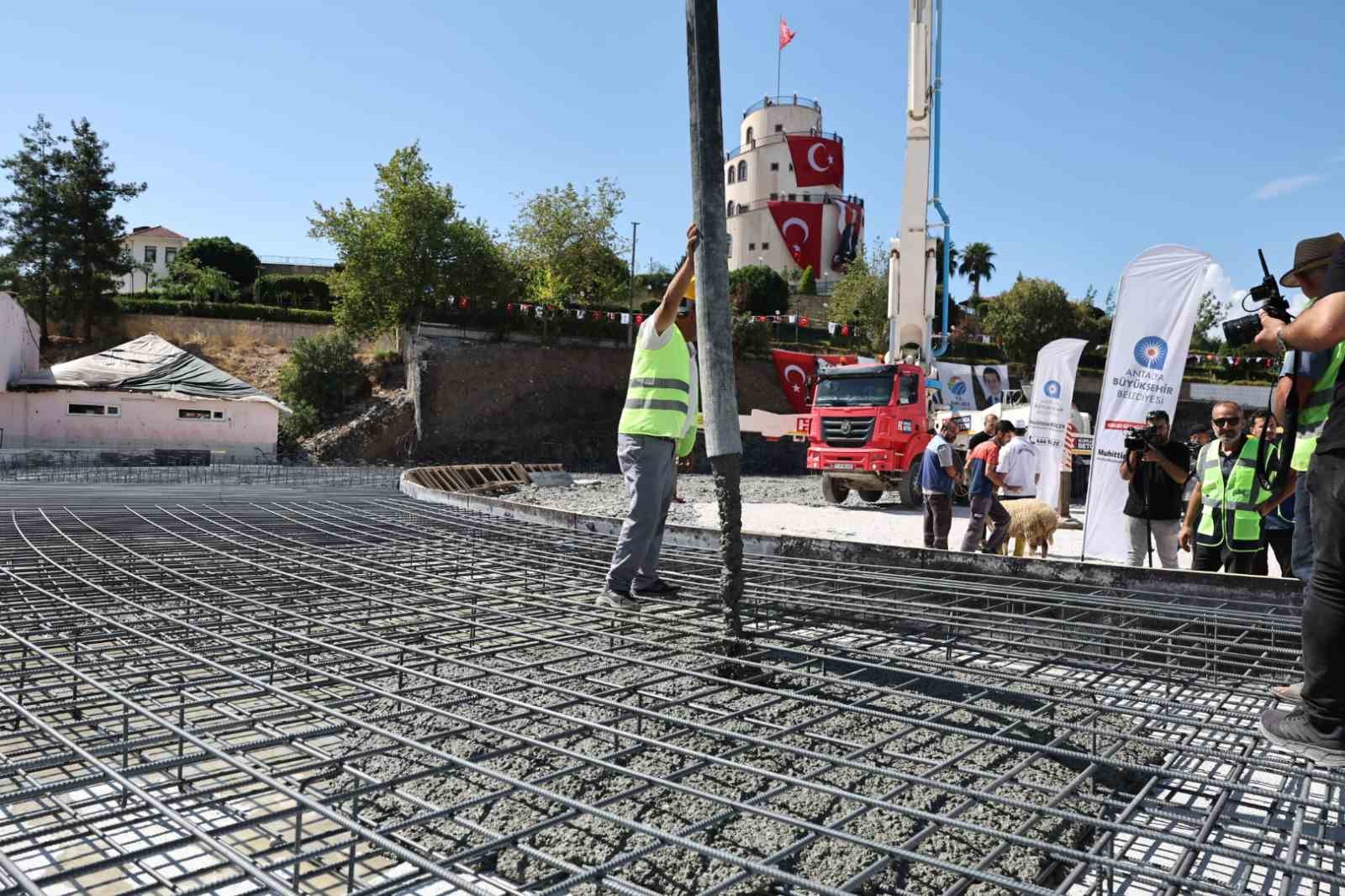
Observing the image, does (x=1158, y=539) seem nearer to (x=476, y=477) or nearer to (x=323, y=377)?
(x=476, y=477)

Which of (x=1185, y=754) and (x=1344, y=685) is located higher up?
(x=1344, y=685)

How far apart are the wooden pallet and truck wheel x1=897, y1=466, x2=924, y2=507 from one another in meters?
7.29

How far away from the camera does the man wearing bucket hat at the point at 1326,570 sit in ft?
6.91

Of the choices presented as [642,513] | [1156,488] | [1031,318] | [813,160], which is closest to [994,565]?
[642,513]

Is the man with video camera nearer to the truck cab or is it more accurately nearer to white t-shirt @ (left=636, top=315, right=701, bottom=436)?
white t-shirt @ (left=636, top=315, right=701, bottom=436)

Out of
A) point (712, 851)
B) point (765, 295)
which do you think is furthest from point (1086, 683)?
point (765, 295)

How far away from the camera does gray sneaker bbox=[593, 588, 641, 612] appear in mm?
4074

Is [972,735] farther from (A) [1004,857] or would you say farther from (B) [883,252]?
(B) [883,252]

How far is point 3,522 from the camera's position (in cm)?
617

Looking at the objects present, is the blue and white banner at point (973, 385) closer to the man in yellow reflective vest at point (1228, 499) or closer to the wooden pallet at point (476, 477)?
the wooden pallet at point (476, 477)

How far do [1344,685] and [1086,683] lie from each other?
100 cm

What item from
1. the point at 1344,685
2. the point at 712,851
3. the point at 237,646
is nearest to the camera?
the point at 712,851

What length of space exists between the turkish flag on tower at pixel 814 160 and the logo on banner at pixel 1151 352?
50.0 metres

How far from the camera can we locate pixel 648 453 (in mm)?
4133
